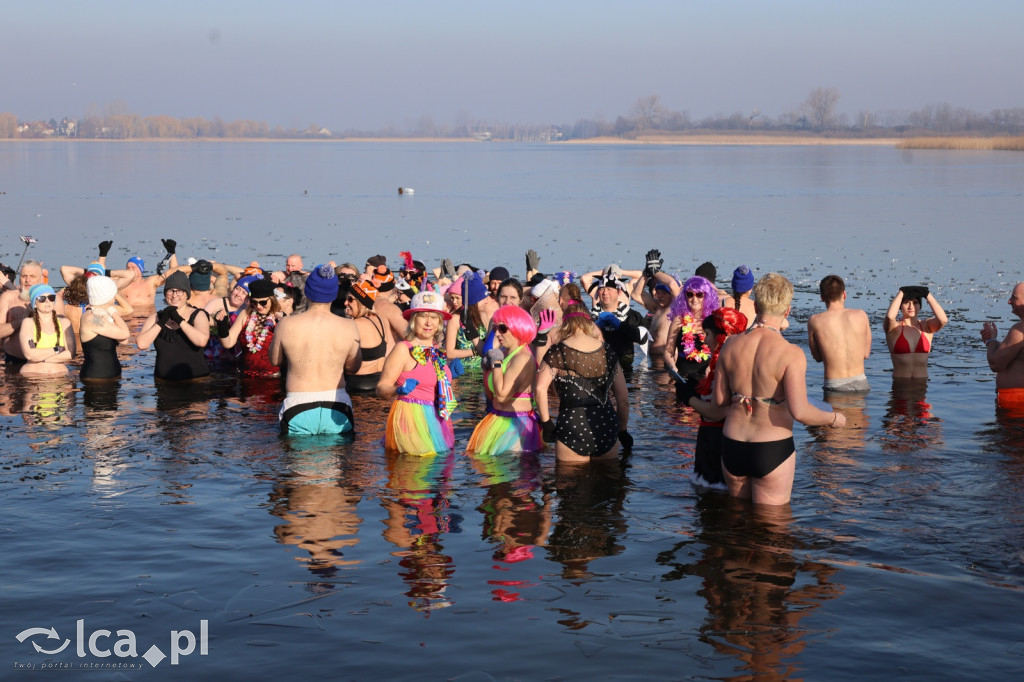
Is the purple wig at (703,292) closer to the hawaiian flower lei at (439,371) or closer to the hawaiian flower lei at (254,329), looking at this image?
the hawaiian flower lei at (439,371)

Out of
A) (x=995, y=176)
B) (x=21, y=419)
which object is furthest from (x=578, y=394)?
(x=995, y=176)

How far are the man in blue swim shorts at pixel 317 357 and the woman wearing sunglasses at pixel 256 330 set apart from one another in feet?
9.67

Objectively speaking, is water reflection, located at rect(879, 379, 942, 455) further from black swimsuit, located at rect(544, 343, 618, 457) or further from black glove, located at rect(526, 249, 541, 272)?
black glove, located at rect(526, 249, 541, 272)

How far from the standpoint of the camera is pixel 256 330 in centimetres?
1413

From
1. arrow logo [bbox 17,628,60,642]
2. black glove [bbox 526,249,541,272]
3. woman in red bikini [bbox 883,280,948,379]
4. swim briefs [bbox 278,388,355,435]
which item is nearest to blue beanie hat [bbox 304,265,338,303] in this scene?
swim briefs [bbox 278,388,355,435]

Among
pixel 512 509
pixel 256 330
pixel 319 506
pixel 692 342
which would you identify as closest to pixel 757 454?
pixel 512 509

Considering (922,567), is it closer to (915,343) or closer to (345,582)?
(345,582)

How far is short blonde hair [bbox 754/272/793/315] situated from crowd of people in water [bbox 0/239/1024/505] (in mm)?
10

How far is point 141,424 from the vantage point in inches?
476

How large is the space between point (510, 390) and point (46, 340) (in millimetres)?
7702

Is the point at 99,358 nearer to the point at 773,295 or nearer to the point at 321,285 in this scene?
the point at 321,285

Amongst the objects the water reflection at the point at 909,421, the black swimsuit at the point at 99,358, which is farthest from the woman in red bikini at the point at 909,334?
the black swimsuit at the point at 99,358

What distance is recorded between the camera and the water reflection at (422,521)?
24.6ft

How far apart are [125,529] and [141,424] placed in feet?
12.2
